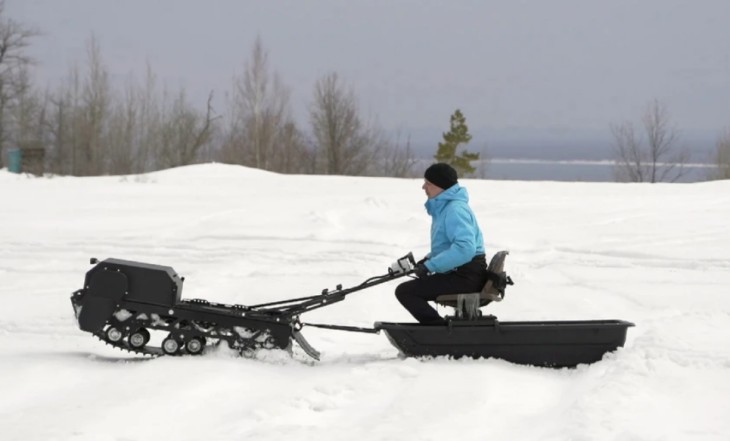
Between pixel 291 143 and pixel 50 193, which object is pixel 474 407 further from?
pixel 291 143

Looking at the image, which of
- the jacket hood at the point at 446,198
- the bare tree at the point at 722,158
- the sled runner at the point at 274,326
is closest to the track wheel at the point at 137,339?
the sled runner at the point at 274,326

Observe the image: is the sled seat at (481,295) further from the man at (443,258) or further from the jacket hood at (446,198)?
the jacket hood at (446,198)

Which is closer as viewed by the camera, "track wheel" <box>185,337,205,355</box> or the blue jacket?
the blue jacket

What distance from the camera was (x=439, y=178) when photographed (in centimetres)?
632

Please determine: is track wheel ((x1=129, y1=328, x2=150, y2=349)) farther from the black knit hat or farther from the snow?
the black knit hat

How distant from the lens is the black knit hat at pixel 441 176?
6328mm

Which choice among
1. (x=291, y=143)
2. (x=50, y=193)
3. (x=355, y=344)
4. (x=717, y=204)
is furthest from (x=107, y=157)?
(x=355, y=344)

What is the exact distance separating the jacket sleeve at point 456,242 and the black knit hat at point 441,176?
0.18 meters

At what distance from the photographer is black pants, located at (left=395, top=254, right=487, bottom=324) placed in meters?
6.32

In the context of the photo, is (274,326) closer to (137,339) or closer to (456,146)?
(137,339)

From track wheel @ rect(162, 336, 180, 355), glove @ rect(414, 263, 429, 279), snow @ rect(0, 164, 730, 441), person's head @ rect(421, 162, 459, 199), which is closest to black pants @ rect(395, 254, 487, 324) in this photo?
glove @ rect(414, 263, 429, 279)

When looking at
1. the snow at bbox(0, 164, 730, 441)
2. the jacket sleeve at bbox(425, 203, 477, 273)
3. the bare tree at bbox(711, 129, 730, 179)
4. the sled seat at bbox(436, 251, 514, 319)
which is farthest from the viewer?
the bare tree at bbox(711, 129, 730, 179)

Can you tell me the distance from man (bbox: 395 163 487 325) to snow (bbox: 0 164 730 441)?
1.64ft

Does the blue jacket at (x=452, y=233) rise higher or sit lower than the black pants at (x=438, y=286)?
higher
